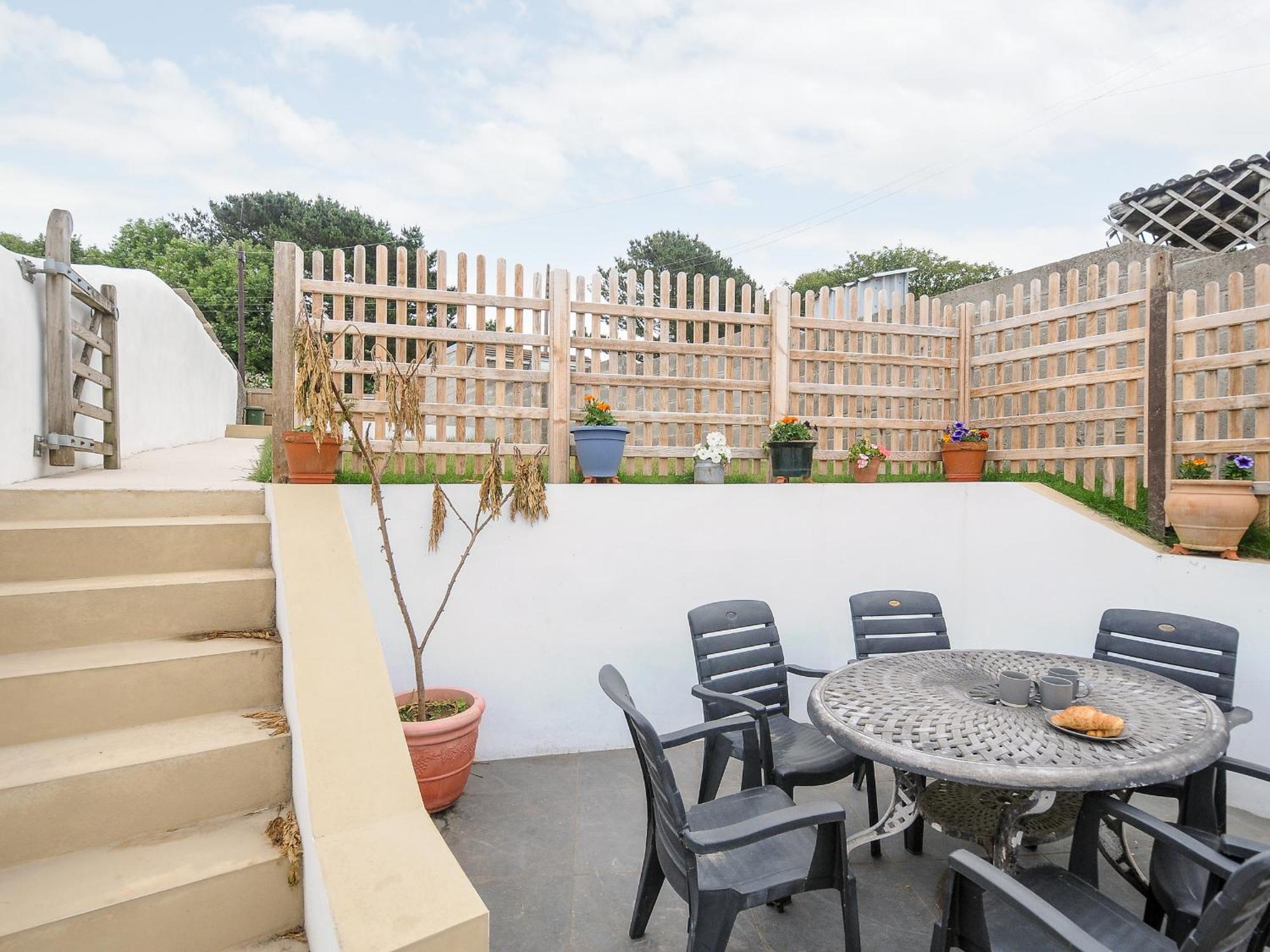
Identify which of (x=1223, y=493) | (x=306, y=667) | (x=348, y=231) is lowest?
(x=306, y=667)

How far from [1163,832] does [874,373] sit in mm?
3780

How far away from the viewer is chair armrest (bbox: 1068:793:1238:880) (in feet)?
4.62

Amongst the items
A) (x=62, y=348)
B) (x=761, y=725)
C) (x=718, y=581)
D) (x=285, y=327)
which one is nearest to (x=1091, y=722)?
(x=761, y=725)

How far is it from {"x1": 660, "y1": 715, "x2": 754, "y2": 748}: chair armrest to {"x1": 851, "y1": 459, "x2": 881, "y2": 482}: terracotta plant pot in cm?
277

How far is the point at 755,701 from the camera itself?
8.98ft

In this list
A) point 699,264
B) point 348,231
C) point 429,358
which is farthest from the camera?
point 699,264

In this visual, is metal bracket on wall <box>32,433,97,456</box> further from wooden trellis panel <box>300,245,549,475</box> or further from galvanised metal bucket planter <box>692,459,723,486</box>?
galvanised metal bucket planter <box>692,459,723,486</box>

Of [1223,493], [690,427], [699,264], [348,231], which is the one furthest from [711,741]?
[699,264]

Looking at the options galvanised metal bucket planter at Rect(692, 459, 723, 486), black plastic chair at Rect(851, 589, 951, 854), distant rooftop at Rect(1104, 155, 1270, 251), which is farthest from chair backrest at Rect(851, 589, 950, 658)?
distant rooftop at Rect(1104, 155, 1270, 251)

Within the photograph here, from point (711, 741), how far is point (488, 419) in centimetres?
243

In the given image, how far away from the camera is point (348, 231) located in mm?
21094

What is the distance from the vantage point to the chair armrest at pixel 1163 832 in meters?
1.41

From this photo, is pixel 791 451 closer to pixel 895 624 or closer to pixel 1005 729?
pixel 895 624

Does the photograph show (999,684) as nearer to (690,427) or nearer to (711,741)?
(711,741)
